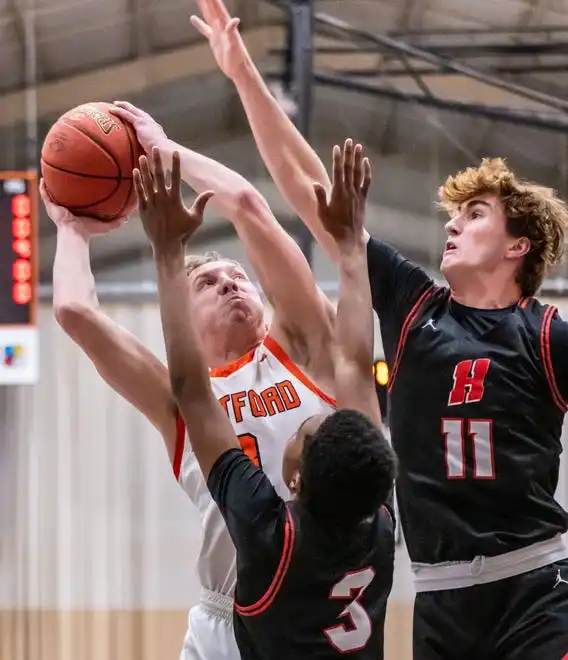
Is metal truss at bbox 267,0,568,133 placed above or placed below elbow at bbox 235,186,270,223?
above

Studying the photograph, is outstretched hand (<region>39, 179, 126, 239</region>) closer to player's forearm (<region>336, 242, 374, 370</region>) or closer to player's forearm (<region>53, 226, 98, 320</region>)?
player's forearm (<region>53, 226, 98, 320</region>)

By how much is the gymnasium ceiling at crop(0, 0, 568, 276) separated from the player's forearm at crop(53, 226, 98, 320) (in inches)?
103

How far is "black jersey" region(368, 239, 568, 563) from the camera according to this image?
217cm

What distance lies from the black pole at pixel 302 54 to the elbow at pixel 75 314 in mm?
2595

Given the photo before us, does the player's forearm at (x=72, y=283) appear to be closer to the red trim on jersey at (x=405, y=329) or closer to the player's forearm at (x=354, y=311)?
the player's forearm at (x=354, y=311)

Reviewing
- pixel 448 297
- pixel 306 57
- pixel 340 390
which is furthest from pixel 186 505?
pixel 340 390

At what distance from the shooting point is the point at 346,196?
187 cm

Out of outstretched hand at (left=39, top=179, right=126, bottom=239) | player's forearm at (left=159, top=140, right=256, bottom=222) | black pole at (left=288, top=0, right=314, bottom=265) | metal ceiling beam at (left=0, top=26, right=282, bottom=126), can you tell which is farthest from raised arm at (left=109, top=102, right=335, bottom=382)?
metal ceiling beam at (left=0, top=26, right=282, bottom=126)

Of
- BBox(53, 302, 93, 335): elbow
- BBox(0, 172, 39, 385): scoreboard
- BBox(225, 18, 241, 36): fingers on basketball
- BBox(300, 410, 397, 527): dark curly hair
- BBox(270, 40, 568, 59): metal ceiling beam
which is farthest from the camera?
BBox(270, 40, 568, 59): metal ceiling beam

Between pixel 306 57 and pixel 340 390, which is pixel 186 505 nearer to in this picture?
pixel 306 57

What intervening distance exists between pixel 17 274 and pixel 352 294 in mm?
2690

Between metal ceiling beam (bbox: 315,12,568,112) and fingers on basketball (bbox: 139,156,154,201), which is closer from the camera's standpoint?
fingers on basketball (bbox: 139,156,154,201)

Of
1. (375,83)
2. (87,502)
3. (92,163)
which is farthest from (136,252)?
(92,163)

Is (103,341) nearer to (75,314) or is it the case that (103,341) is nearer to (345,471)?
(75,314)
